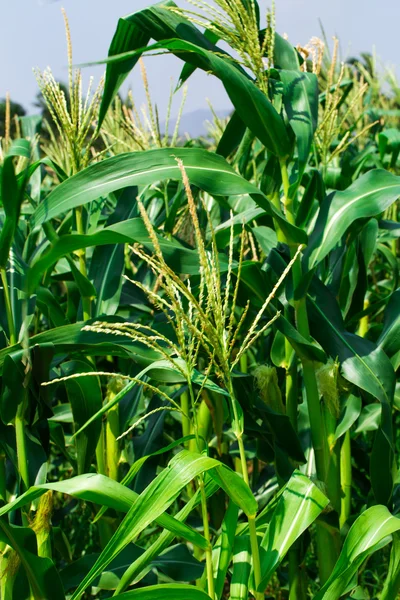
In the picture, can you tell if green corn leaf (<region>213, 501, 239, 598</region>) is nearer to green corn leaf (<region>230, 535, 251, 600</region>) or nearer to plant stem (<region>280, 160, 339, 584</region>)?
green corn leaf (<region>230, 535, 251, 600</region>)

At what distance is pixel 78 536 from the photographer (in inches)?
114

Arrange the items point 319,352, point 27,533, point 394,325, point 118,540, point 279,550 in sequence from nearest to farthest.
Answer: point 118,540, point 279,550, point 27,533, point 319,352, point 394,325

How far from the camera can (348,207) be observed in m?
1.76

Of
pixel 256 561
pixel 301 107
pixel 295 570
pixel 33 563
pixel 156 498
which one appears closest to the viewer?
pixel 156 498

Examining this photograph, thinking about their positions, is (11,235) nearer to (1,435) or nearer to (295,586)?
(1,435)

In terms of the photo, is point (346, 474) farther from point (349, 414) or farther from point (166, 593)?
point (166, 593)

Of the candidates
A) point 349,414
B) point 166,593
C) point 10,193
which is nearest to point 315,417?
point 349,414

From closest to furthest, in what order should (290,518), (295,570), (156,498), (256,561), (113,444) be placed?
(156,498) < (256,561) < (290,518) < (295,570) < (113,444)

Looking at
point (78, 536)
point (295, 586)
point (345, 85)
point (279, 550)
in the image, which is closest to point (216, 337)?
point (279, 550)

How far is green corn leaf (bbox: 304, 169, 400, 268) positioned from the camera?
1.71 m

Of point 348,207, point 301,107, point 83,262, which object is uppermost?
point 301,107

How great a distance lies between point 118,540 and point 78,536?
1.93 meters

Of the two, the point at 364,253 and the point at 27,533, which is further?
the point at 364,253

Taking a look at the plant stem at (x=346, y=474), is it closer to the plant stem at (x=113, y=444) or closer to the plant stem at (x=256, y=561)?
the plant stem at (x=113, y=444)
